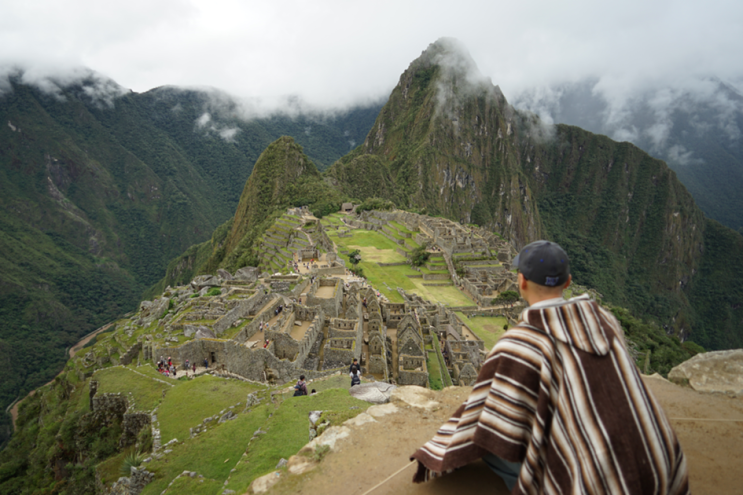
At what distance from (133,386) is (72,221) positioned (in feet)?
486

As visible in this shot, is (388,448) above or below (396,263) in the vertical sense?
above

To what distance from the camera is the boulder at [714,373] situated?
561cm

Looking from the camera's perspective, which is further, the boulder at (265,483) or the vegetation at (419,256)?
the vegetation at (419,256)

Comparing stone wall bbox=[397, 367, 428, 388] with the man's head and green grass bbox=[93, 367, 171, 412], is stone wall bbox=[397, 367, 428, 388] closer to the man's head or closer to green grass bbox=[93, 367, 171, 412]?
green grass bbox=[93, 367, 171, 412]

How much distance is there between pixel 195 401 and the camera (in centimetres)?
1233

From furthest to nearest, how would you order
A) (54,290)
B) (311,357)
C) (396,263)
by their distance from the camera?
(54,290)
(396,263)
(311,357)

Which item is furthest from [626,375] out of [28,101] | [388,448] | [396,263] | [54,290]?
[28,101]

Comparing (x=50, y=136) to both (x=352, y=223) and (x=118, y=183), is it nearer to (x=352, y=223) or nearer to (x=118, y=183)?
(x=118, y=183)

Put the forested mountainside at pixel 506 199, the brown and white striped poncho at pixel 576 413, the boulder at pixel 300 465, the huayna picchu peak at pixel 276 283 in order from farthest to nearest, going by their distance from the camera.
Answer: the forested mountainside at pixel 506 199
the huayna picchu peak at pixel 276 283
the boulder at pixel 300 465
the brown and white striped poncho at pixel 576 413

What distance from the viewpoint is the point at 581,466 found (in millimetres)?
2197

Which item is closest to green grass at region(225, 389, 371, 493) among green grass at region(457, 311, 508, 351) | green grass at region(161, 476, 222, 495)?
green grass at region(161, 476, 222, 495)

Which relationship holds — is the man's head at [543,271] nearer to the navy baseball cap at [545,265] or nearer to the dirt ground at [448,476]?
the navy baseball cap at [545,265]

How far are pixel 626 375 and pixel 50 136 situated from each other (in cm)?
21324

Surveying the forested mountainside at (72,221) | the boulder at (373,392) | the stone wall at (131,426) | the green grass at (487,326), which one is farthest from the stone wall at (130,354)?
the forested mountainside at (72,221)
